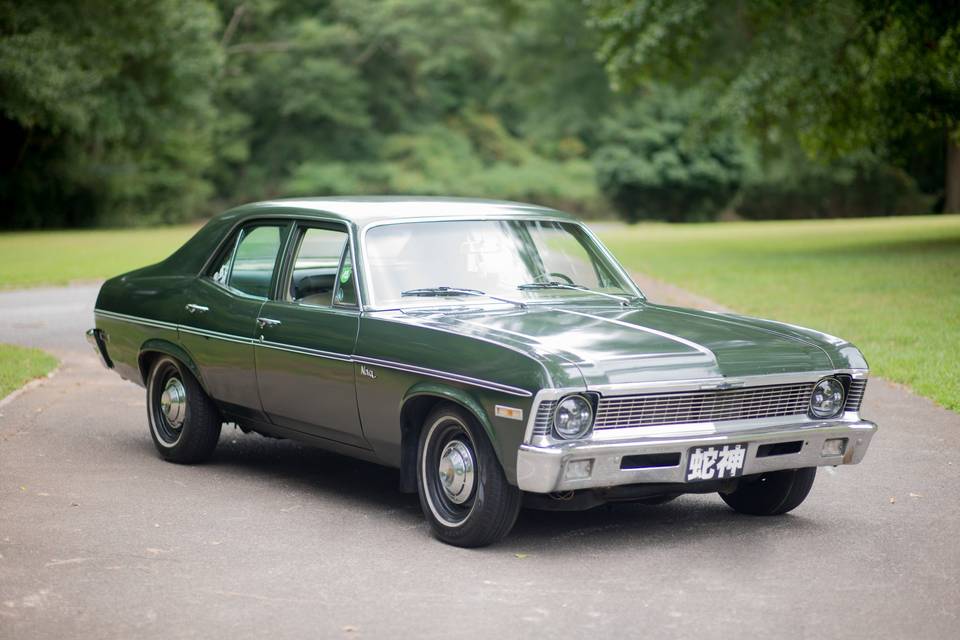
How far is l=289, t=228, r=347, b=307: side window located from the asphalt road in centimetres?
109

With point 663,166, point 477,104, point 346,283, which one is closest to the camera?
point 346,283

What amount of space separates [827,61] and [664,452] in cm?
2117

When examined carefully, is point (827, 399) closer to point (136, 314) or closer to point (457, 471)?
point (457, 471)

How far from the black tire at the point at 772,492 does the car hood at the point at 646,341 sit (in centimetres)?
68

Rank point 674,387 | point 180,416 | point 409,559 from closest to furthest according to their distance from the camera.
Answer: point 674,387 → point 409,559 → point 180,416

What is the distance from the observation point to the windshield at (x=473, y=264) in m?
7.12

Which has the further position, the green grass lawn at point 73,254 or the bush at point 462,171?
the bush at point 462,171

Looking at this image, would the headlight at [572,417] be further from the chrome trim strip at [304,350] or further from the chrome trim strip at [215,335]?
the chrome trim strip at [215,335]

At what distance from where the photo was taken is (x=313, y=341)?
7219mm

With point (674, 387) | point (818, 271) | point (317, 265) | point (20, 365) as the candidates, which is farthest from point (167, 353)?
point (818, 271)

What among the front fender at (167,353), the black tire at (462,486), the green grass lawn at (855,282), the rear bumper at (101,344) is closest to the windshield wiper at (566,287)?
the black tire at (462,486)

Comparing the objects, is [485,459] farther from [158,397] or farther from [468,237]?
[158,397]

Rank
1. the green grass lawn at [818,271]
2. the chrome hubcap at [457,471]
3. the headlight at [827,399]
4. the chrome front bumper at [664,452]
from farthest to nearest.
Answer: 1. the green grass lawn at [818,271]
2. the headlight at [827,399]
3. the chrome hubcap at [457,471]
4. the chrome front bumper at [664,452]

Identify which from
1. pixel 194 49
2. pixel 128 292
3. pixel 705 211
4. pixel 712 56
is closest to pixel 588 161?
pixel 705 211
